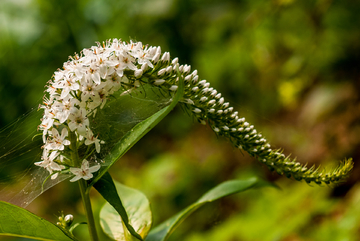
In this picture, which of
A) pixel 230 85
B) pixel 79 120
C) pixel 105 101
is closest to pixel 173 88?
pixel 105 101

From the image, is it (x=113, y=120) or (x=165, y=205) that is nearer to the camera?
(x=113, y=120)

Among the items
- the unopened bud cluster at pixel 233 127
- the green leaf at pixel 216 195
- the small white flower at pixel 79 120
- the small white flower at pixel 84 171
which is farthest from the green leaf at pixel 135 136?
the green leaf at pixel 216 195

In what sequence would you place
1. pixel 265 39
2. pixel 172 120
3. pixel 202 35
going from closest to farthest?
pixel 265 39 → pixel 202 35 → pixel 172 120

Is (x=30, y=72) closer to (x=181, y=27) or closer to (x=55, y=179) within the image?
(x=181, y=27)

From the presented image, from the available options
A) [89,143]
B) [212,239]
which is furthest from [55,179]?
[212,239]

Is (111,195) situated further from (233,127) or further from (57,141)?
(233,127)

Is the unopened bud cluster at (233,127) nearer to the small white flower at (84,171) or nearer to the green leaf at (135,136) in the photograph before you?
the green leaf at (135,136)
